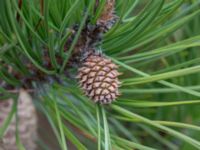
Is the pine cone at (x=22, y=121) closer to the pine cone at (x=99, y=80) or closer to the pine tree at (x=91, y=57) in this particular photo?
the pine tree at (x=91, y=57)

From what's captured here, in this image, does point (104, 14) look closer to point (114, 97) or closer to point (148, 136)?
point (114, 97)

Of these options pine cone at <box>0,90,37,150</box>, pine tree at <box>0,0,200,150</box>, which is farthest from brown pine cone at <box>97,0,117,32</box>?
pine cone at <box>0,90,37,150</box>

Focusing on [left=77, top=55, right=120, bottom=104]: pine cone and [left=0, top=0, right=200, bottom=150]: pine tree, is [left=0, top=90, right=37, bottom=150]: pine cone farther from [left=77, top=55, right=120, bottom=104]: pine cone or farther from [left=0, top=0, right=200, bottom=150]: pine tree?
[left=77, top=55, right=120, bottom=104]: pine cone

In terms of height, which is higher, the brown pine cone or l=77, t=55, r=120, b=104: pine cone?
the brown pine cone

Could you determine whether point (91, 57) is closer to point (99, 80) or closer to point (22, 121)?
point (99, 80)

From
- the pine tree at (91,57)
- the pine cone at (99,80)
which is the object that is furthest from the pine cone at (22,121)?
the pine cone at (99,80)

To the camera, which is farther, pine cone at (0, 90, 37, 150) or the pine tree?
pine cone at (0, 90, 37, 150)

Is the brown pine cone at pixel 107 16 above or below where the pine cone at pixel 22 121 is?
above

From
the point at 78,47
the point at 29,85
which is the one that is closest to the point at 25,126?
the point at 29,85
